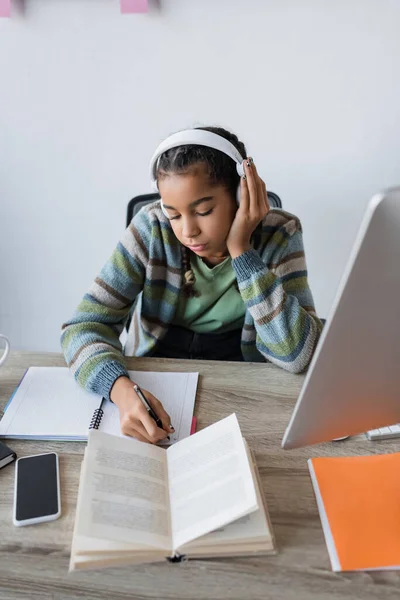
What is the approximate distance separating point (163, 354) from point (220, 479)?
598 millimetres

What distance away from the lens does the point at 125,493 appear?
0.70m

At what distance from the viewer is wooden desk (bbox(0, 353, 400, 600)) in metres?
0.62

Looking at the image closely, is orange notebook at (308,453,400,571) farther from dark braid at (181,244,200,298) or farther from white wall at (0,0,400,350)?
white wall at (0,0,400,350)

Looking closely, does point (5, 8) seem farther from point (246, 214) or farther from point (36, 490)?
point (36, 490)

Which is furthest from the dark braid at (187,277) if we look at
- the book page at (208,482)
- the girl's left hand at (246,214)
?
the book page at (208,482)

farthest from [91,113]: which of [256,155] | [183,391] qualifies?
[183,391]

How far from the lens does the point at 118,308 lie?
1179mm

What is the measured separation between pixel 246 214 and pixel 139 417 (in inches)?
18.8

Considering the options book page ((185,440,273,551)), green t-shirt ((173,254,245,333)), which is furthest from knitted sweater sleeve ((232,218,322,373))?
book page ((185,440,273,551))

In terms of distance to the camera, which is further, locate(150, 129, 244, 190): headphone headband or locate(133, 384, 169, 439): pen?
locate(150, 129, 244, 190): headphone headband

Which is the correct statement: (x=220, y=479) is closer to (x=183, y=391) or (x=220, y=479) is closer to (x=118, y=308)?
(x=183, y=391)

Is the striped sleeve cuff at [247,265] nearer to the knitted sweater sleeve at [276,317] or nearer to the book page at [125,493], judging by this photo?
the knitted sweater sleeve at [276,317]

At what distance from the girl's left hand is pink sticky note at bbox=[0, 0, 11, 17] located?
969 millimetres

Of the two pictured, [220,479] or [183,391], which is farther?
[183,391]
